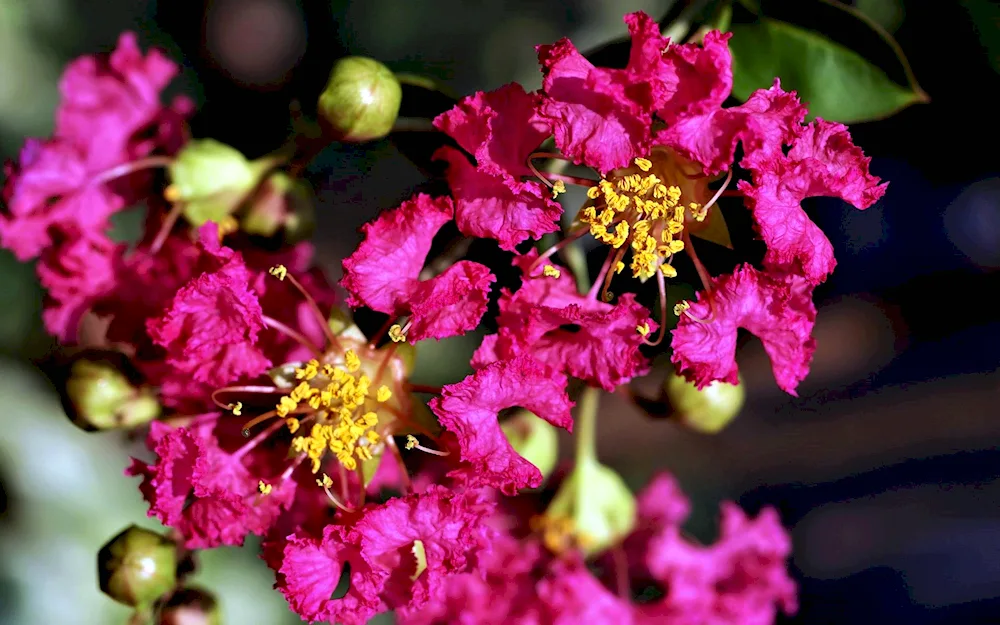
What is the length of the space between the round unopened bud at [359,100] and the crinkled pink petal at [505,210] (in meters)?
0.19

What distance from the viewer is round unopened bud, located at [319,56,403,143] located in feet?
4.12

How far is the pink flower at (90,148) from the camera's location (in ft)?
5.11

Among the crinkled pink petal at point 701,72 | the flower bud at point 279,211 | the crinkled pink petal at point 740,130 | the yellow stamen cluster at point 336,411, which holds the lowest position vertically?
the yellow stamen cluster at point 336,411

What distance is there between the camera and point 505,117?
3.73 feet

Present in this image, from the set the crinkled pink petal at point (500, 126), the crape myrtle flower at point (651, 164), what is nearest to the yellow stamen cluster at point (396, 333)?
the crape myrtle flower at point (651, 164)

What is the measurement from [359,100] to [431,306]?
309 mm

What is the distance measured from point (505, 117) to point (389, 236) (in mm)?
207

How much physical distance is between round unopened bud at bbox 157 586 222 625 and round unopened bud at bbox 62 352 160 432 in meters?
0.29

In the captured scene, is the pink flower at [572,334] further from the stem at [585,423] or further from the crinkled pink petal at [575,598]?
the crinkled pink petal at [575,598]

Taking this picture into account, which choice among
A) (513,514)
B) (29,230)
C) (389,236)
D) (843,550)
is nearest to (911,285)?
(843,550)

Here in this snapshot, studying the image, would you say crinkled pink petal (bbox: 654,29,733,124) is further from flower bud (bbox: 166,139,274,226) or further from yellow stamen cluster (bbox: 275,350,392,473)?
flower bud (bbox: 166,139,274,226)

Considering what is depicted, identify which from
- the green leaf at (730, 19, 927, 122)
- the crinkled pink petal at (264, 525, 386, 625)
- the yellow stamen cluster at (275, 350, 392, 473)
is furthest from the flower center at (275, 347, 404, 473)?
the green leaf at (730, 19, 927, 122)

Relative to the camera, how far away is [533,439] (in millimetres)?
1642

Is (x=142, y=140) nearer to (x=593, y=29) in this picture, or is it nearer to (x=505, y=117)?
(x=505, y=117)
